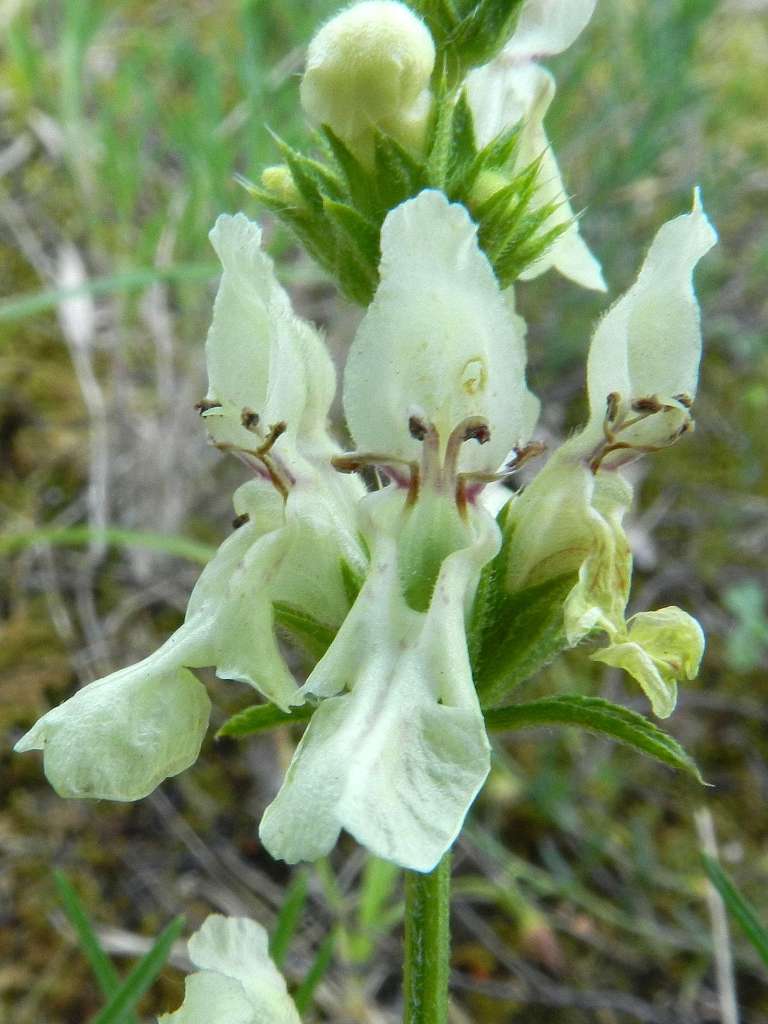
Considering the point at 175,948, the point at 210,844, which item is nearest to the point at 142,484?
the point at 210,844

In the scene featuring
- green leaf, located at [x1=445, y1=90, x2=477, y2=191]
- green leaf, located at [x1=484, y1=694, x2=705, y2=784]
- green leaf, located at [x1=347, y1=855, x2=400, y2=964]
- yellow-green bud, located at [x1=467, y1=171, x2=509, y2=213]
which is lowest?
green leaf, located at [x1=347, y1=855, x2=400, y2=964]

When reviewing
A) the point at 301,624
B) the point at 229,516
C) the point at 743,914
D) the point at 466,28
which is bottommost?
the point at 229,516

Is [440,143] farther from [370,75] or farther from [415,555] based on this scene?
[415,555]

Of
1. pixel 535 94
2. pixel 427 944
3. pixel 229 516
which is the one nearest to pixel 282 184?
pixel 535 94

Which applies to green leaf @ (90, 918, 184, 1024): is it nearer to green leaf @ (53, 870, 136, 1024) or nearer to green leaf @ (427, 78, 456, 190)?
green leaf @ (53, 870, 136, 1024)

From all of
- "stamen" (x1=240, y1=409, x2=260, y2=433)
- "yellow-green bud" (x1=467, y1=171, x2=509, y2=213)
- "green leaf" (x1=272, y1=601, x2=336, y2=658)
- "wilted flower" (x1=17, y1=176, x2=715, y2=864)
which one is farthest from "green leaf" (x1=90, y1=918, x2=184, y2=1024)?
"yellow-green bud" (x1=467, y1=171, x2=509, y2=213)

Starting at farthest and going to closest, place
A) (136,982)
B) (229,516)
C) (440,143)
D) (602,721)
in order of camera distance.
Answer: (229,516), (136,982), (440,143), (602,721)

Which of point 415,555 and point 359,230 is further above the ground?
point 359,230
